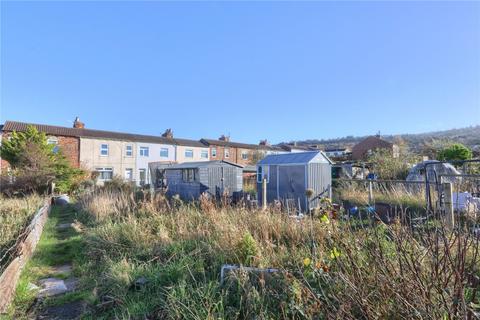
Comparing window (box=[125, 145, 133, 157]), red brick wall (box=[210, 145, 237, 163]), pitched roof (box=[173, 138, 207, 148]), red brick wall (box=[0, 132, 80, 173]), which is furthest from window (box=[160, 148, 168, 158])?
red brick wall (box=[0, 132, 80, 173])

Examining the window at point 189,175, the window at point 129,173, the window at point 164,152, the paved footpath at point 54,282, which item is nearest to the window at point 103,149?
the window at point 129,173

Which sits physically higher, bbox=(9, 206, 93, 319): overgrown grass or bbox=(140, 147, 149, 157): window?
bbox=(140, 147, 149, 157): window

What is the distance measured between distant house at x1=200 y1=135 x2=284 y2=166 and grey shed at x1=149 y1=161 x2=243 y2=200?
1886 cm

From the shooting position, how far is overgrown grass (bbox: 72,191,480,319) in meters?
1.90

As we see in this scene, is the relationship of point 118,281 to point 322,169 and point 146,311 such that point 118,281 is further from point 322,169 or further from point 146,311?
point 322,169

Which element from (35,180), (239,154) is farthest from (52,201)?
(239,154)

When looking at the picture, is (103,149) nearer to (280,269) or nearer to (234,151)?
(234,151)

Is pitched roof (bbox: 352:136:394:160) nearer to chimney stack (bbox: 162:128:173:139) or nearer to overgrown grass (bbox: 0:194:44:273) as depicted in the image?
chimney stack (bbox: 162:128:173:139)

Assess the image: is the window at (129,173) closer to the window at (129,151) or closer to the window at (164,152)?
the window at (129,151)

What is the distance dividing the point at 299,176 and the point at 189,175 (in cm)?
737

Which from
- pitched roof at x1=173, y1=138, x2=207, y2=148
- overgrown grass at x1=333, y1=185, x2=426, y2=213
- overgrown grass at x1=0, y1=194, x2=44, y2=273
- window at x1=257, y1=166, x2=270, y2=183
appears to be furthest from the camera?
pitched roof at x1=173, y1=138, x2=207, y2=148

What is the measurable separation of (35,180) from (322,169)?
15637 mm

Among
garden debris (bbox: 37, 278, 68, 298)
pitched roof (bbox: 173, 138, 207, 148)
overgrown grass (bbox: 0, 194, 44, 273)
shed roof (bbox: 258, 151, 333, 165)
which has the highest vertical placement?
pitched roof (bbox: 173, 138, 207, 148)

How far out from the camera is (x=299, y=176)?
1180 centimetres
